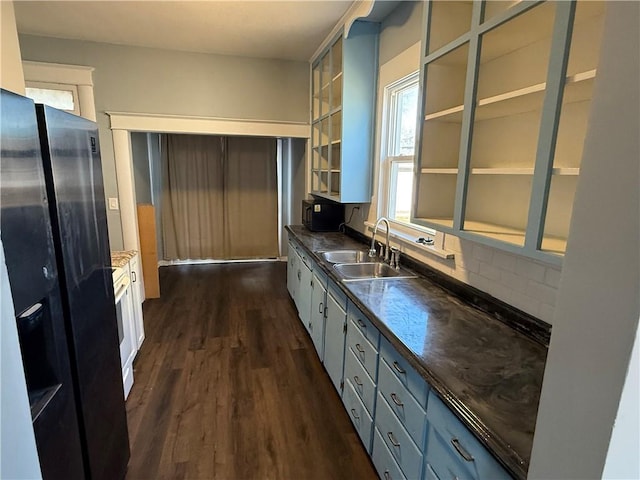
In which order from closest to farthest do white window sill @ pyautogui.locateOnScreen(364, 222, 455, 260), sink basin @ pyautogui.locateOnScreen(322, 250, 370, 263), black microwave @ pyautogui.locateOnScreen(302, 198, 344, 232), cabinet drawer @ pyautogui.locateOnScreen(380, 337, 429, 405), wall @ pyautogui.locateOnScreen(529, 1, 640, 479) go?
1. wall @ pyautogui.locateOnScreen(529, 1, 640, 479)
2. cabinet drawer @ pyautogui.locateOnScreen(380, 337, 429, 405)
3. white window sill @ pyautogui.locateOnScreen(364, 222, 455, 260)
4. sink basin @ pyautogui.locateOnScreen(322, 250, 370, 263)
5. black microwave @ pyautogui.locateOnScreen(302, 198, 344, 232)

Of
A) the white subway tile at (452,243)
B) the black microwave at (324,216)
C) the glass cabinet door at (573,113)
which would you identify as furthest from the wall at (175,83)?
the glass cabinet door at (573,113)

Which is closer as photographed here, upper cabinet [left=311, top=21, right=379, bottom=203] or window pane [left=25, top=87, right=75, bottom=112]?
upper cabinet [left=311, top=21, right=379, bottom=203]

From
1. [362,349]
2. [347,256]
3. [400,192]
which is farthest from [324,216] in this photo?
[362,349]

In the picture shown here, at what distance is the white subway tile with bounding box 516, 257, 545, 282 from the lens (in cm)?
144

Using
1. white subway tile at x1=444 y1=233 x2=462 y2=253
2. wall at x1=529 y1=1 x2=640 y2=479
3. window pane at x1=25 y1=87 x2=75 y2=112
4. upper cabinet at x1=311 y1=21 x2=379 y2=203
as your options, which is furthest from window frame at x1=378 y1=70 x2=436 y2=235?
window pane at x1=25 y1=87 x2=75 y2=112

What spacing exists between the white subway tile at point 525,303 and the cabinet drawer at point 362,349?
67cm

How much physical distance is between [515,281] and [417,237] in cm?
93

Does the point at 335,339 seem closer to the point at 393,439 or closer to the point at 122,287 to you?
the point at 393,439

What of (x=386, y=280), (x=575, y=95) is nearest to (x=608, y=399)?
(x=575, y=95)

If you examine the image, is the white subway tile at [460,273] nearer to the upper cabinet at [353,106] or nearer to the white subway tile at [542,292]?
the white subway tile at [542,292]

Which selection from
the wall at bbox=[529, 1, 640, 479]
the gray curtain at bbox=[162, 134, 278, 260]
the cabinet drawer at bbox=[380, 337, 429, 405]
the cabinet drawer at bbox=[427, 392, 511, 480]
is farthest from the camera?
the gray curtain at bbox=[162, 134, 278, 260]

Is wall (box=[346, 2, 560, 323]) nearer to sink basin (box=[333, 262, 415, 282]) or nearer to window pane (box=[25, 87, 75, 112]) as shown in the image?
sink basin (box=[333, 262, 415, 282])

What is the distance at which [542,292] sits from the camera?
1.43 metres

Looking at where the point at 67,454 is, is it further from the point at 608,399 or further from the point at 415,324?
the point at 608,399
